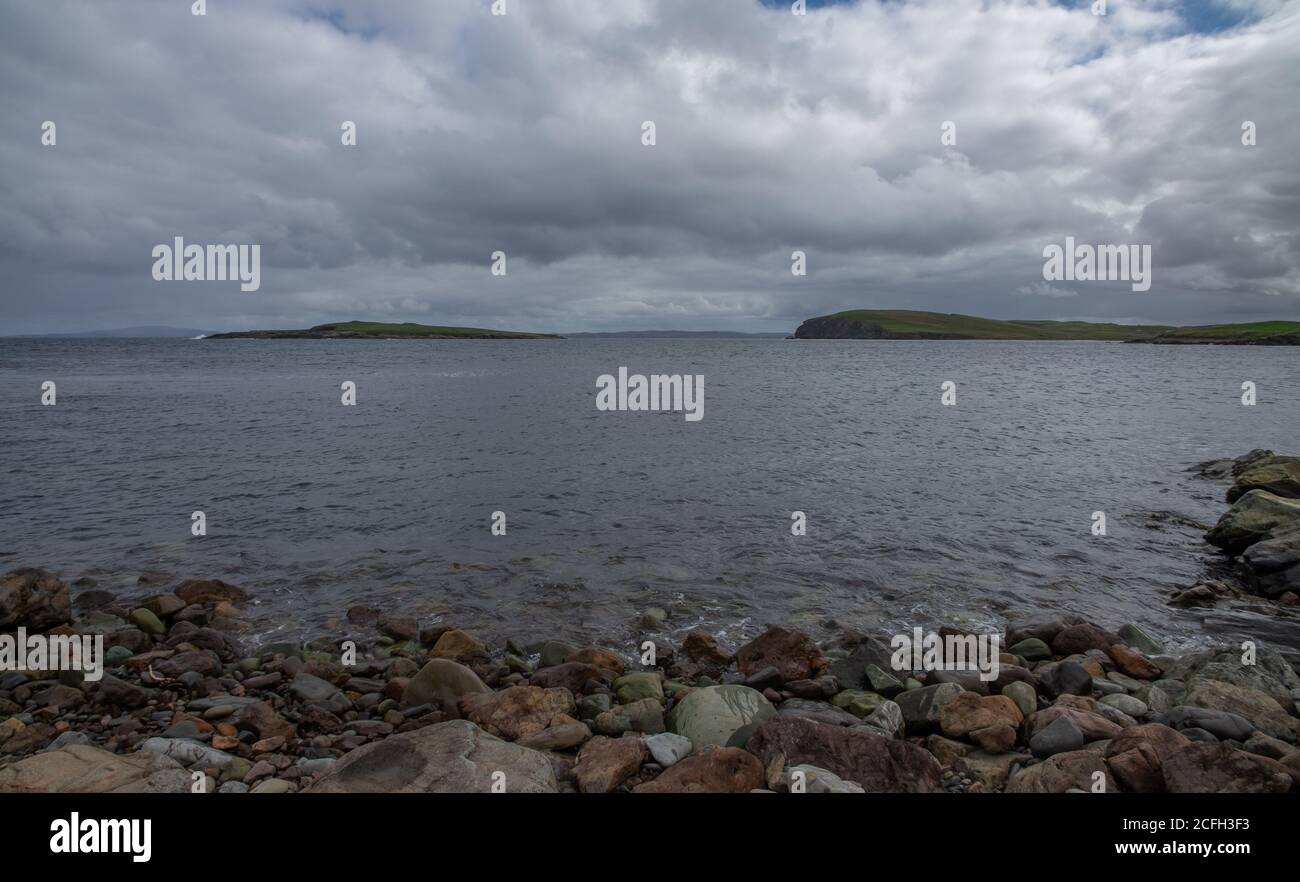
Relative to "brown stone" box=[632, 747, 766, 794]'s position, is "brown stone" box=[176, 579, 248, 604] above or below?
above

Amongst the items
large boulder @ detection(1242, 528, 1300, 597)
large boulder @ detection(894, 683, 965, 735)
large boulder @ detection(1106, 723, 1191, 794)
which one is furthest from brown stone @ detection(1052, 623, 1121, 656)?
large boulder @ detection(1242, 528, 1300, 597)

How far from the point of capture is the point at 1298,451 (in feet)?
118

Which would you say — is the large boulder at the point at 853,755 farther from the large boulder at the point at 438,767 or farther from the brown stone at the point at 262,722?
the brown stone at the point at 262,722

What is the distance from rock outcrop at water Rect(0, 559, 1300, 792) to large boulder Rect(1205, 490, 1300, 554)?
8.05 meters

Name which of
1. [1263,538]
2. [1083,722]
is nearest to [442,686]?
[1083,722]

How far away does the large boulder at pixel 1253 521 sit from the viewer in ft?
63.4

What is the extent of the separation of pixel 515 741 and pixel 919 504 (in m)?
19.5

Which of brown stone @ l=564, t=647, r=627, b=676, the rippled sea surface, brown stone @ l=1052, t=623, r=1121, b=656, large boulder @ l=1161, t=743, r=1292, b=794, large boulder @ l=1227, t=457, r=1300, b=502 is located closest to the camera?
large boulder @ l=1161, t=743, r=1292, b=794

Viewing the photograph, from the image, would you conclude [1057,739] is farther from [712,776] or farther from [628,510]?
[628,510]

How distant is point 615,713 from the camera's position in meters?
10.5

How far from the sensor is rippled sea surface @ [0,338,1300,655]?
16.9 metres

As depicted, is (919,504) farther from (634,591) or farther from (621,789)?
(621,789)

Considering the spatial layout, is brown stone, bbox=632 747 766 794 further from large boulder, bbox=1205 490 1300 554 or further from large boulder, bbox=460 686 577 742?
large boulder, bbox=1205 490 1300 554

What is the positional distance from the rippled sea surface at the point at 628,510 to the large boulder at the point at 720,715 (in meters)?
4.08
